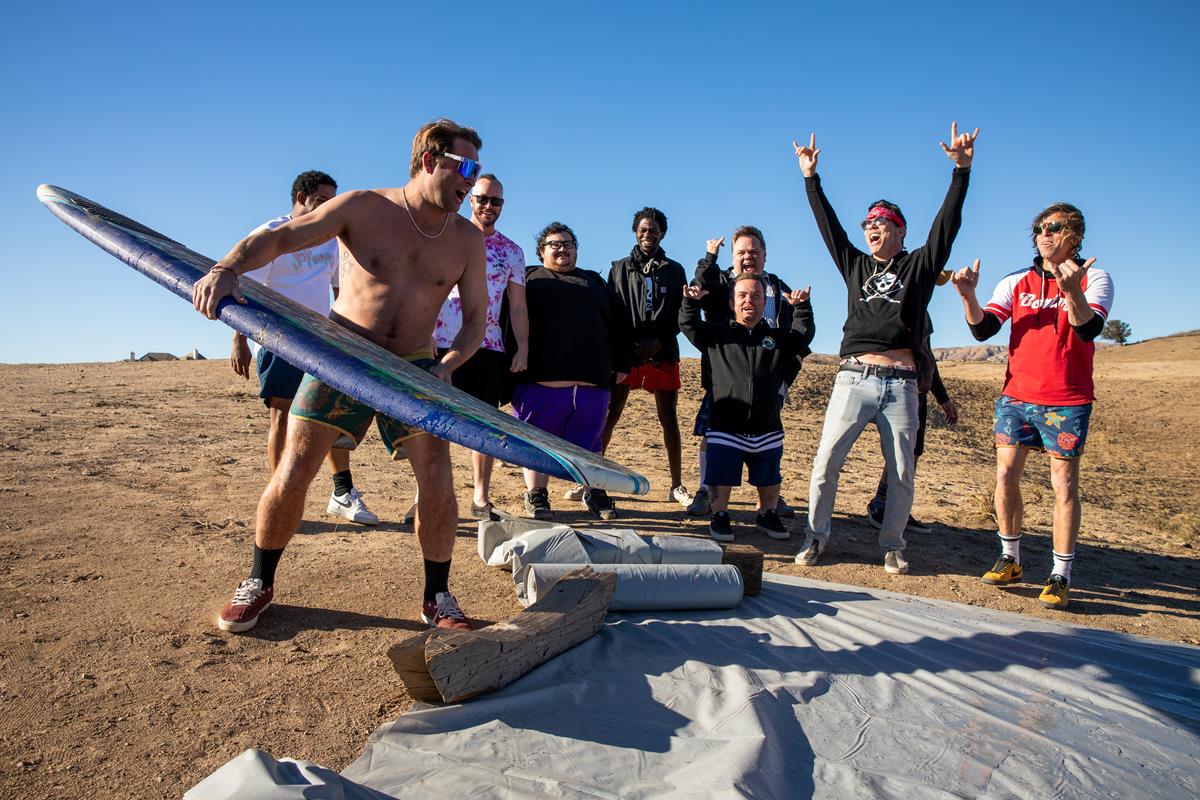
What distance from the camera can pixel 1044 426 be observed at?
4.68 meters

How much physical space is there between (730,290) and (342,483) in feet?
10.3

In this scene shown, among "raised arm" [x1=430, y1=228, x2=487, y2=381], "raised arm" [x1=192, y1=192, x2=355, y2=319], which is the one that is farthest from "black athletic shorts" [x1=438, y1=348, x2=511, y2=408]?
"raised arm" [x1=192, y1=192, x2=355, y2=319]

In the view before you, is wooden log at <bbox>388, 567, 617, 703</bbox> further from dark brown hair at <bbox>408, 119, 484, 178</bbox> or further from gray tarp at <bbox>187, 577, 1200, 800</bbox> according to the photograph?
dark brown hair at <bbox>408, 119, 484, 178</bbox>

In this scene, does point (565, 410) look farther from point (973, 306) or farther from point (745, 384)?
point (973, 306)

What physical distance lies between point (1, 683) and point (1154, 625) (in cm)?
539

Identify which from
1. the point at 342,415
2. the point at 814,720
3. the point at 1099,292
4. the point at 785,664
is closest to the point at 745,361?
the point at 1099,292

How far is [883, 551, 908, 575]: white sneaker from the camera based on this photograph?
5.23 m

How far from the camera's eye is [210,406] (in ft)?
36.2

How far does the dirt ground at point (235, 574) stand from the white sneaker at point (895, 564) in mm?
125

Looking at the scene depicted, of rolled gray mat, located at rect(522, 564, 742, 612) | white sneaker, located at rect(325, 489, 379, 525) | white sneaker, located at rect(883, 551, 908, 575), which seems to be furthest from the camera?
white sneaker, located at rect(325, 489, 379, 525)

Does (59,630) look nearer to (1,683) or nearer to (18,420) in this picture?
(1,683)

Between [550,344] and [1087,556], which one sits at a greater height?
[550,344]

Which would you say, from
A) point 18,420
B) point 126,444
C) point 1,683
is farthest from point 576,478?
point 18,420

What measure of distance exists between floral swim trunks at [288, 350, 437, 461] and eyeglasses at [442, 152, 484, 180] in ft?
3.55
